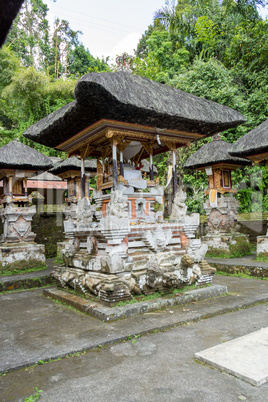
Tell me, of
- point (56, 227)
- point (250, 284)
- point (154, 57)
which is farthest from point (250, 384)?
point (154, 57)

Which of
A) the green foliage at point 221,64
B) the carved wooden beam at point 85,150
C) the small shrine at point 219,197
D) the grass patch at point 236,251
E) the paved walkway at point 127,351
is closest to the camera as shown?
the paved walkway at point 127,351

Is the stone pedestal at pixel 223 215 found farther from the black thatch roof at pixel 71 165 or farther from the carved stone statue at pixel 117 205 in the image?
the carved stone statue at pixel 117 205

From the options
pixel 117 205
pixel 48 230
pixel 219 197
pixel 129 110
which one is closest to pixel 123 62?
pixel 129 110

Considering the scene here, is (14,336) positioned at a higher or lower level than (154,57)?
lower

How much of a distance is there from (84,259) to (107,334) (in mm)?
2339

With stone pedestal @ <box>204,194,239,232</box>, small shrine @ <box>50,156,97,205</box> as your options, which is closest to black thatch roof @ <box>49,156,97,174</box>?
small shrine @ <box>50,156,97,205</box>

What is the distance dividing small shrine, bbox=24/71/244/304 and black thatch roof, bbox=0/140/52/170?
2729mm

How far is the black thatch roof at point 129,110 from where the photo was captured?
4914 mm

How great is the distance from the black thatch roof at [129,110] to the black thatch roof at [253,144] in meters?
2.71

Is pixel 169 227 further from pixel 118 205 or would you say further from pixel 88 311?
pixel 88 311

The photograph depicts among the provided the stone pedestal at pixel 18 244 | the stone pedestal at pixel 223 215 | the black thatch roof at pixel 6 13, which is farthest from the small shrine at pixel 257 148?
the black thatch roof at pixel 6 13

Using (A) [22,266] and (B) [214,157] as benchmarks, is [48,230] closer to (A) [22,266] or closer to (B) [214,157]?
(A) [22,266]

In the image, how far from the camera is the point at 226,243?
36.7ft

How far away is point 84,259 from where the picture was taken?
6.20m
